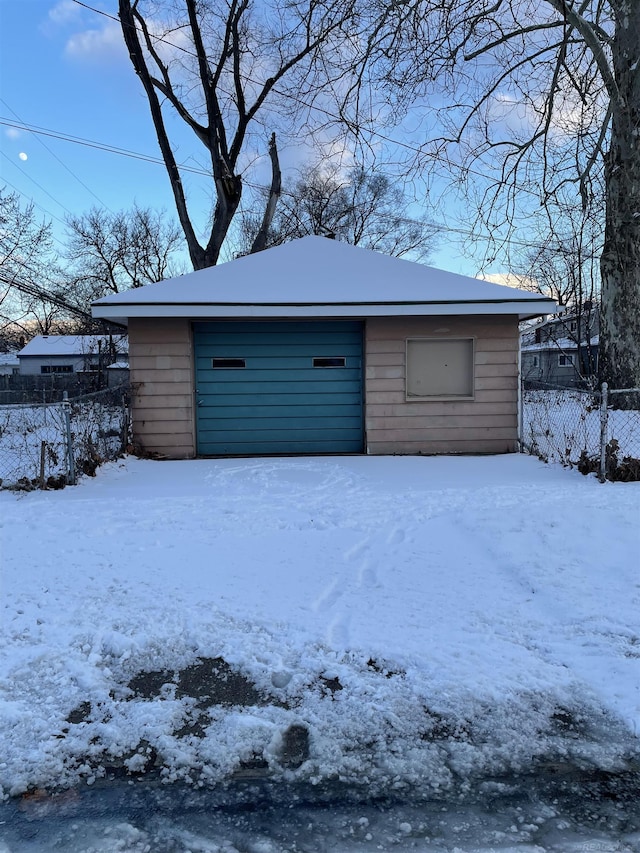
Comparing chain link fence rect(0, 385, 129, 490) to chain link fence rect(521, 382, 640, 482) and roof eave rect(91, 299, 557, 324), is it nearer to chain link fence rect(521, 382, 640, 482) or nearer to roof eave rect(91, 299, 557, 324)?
roof eave rect(91, 299, 557, 324)

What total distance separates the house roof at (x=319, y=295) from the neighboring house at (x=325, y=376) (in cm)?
6

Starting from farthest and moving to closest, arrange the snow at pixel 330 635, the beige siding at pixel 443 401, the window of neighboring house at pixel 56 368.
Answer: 1. the window of neighboring house at pixel 56 368
2. the beige siding at pixel 443 401
3. the snow at pixel 330 635

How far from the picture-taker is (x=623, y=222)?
402 inches

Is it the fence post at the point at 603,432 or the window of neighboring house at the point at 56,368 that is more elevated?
the window of neighboring house at the point at 56,368

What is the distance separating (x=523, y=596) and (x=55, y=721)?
2729 millimetres

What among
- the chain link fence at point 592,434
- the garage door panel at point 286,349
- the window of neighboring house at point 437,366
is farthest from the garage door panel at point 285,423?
the chain link fence at point 592,434

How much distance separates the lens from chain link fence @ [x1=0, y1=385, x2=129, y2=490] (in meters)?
6.60

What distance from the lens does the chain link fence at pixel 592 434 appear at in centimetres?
657

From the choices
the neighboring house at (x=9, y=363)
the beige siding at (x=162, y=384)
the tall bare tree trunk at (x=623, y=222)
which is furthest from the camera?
the neighboring house at (x=9, y=363)

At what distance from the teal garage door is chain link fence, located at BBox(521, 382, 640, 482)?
3108 millimetres

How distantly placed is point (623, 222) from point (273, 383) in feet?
24.0

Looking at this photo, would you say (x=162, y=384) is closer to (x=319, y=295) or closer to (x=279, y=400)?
(x=279, y=400)

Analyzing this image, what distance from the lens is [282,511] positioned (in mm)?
5434

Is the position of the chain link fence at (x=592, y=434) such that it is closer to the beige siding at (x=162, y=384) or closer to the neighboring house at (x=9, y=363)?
the beige siding at (x=162, y=384)
